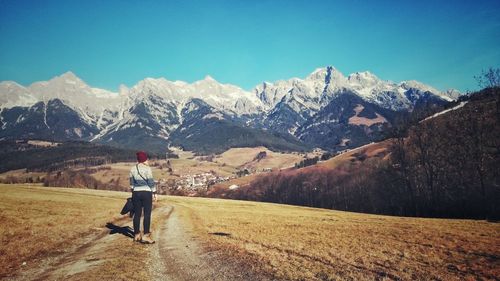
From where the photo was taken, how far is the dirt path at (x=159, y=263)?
11438 millimetres

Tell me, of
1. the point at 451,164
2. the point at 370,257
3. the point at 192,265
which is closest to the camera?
the point at 192,265

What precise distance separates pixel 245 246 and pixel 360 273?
265 inches

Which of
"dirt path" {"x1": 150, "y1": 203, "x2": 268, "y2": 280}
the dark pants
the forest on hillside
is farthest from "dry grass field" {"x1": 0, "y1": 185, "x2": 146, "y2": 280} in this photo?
the forest on hillside

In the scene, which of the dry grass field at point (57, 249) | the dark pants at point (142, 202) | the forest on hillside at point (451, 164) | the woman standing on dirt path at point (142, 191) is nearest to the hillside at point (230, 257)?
the dry grass field at point (57, 249)

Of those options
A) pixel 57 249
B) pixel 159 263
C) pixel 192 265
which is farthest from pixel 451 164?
pixel 57 249

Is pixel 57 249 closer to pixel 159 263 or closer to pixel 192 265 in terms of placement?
pixel 159 263

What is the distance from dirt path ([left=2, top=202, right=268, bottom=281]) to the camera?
1144 centimetres

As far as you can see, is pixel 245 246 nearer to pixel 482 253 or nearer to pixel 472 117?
pixel 482 253

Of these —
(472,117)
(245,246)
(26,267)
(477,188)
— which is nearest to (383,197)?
(477,188)

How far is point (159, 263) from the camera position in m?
13.2

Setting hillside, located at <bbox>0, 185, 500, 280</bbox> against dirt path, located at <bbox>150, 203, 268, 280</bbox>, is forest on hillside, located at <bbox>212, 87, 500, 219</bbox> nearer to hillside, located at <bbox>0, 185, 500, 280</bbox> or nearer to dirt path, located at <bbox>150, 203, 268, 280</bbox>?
hillside, located at <bbox>0, 185, 500, 280</bbox>

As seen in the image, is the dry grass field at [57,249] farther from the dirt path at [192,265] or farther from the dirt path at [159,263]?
the dirt path at [192,265]

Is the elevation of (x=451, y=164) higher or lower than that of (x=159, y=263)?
higher

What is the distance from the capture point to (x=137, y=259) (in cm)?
1359
